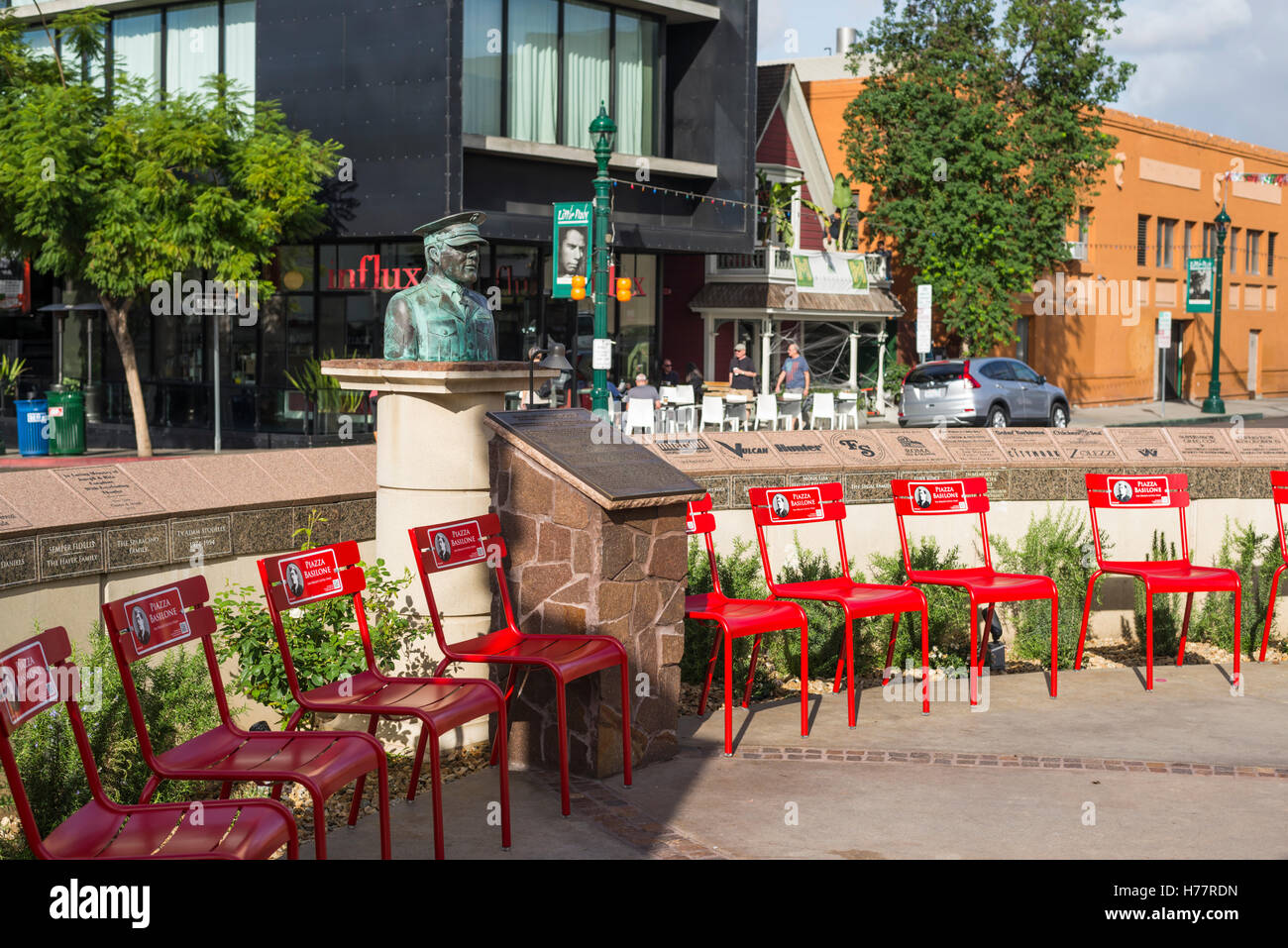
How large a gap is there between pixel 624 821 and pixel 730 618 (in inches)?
57.0

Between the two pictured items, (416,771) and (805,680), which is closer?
(416,771)

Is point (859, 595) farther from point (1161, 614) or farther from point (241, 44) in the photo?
point (241, 44)

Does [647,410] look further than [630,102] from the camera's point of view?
No

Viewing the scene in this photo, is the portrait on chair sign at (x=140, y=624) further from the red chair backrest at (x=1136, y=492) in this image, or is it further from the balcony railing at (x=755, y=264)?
the balcony railing at (x=755, y=264)

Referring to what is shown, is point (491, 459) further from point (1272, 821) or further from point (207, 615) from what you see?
point (1272, 821)

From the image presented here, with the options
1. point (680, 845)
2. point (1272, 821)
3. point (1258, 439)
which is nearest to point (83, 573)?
point (680, 845)

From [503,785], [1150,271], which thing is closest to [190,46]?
[503,785]

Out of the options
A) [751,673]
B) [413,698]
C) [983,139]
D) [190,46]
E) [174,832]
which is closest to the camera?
[174,832]

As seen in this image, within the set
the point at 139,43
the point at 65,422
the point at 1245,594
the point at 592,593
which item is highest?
the point at 139,43

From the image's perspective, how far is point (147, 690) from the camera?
6.08 meters

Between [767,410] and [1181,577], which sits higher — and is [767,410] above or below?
above

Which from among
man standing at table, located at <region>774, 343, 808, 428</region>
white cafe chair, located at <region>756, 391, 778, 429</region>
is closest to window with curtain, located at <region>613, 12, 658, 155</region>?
man standing at table, located at <region>774, 343, 808, 428</region>

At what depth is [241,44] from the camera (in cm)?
2731

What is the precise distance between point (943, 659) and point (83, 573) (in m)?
5.06
